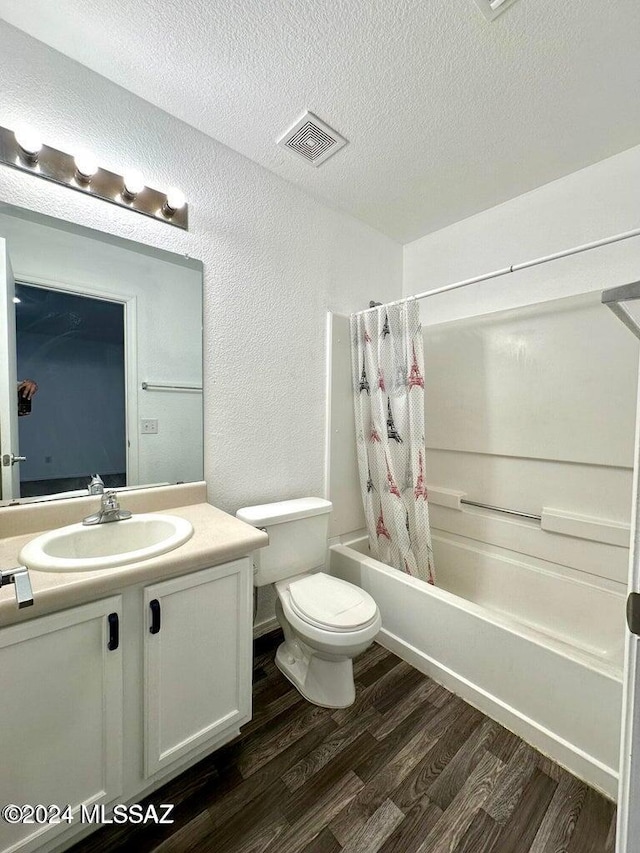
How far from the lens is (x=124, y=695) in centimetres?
96

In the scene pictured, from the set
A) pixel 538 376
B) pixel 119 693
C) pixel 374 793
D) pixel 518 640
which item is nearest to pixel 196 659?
pixel 119 693

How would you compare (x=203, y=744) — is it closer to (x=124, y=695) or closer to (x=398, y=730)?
(x=124, y=695)

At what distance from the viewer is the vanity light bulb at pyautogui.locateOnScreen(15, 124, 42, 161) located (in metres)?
1.11

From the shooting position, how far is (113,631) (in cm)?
92

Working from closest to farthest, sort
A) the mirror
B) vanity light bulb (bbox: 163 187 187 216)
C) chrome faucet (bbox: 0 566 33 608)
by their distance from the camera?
1. chrome faucet (bbox: 0 566 33 608)
2. the mirror
3. vanity light bulb (bbox: 163 187 187 216)

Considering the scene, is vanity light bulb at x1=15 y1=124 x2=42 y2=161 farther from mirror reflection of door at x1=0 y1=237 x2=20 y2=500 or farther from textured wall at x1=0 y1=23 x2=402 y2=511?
mirror reflection of door at x1=0 y1=237 x2=20 y2=500

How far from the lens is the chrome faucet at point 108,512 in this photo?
3.92ft

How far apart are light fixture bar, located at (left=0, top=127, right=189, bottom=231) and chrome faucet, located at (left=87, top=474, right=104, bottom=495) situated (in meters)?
1.06

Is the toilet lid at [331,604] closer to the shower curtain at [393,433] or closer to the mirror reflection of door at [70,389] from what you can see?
the shower curtain at [393,433]

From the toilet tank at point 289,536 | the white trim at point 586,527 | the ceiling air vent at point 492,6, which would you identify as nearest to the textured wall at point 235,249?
the toilet tank at point 289,536

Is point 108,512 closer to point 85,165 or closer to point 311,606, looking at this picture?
point 311,606

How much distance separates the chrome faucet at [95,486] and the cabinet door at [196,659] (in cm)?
51

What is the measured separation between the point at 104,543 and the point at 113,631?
1.24ft

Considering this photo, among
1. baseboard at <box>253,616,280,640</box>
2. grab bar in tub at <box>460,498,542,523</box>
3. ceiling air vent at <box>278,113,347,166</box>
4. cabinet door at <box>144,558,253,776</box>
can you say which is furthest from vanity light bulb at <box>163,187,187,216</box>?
grab bar in tub at <box>460,498,542,523</box>
